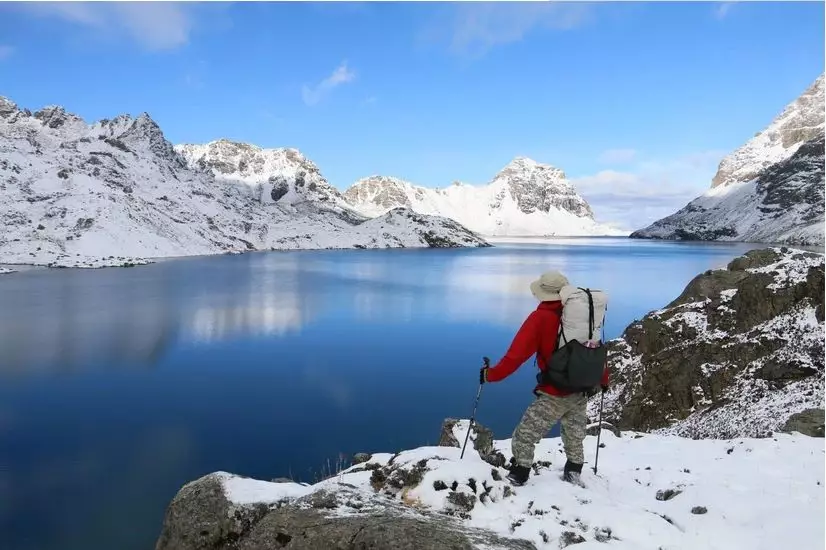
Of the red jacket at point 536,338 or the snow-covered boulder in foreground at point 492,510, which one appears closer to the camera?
the snow-covered boulder in foreground at point 492,510

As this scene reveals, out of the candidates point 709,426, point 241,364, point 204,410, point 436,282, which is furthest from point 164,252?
point 709,426

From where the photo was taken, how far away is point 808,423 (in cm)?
1386

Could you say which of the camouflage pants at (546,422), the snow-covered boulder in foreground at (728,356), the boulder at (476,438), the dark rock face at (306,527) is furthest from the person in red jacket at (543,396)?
the snow-covered boulder in foreground at (728,356)

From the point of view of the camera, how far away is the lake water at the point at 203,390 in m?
16.8

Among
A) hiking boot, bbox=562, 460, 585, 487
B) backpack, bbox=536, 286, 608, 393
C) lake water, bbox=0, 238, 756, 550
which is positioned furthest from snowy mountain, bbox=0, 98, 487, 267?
backpack, bbox=536, 286, 608, 393

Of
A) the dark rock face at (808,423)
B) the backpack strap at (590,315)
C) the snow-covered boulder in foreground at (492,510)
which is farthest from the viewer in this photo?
the dark rock face at (808,423)

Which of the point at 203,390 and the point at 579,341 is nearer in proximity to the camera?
the point at 579,341

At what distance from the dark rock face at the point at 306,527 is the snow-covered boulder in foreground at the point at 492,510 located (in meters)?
0.02

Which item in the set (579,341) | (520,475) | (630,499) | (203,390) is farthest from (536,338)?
(203,390)

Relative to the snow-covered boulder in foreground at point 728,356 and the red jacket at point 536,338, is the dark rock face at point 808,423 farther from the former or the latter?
the red jacket at point 536,338

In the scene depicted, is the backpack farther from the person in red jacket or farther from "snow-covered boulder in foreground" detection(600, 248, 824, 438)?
"snow-covered boulder in foreground" detection(600, 248, 824, 438)

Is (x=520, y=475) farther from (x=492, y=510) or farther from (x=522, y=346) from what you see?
(x=522, y=346)

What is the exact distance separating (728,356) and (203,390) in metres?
25.0

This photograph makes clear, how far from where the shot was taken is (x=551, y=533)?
6809 millimetres
